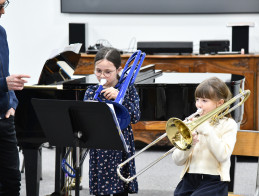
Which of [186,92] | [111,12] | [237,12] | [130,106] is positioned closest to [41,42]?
[111,12]

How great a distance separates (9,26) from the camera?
7441mm

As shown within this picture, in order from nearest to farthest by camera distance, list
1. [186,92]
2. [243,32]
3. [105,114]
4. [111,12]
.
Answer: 1. [105,114]
2. [186,92]
3. [243,32]
4. [111,12]

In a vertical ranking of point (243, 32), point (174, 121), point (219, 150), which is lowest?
point (219, 150)

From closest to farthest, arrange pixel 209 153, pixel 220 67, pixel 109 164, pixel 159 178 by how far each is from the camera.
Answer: pixel 209 153, pixel 109 164, pixel 159 178, pixel 220 67

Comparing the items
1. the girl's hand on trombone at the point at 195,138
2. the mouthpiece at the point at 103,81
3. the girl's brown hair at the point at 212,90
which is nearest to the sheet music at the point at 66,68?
the mouthpiece at the point at 103,81

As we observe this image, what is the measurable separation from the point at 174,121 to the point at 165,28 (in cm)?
488

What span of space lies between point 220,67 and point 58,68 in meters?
2.59

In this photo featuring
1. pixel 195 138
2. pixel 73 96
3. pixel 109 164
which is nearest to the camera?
pixel 195 138

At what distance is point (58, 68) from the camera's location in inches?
173

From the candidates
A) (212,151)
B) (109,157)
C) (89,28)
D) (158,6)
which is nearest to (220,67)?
(158,6)

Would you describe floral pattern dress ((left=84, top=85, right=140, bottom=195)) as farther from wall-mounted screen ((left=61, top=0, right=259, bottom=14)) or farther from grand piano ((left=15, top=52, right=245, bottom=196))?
wall-mounted screen ((left=61, top=0, right=259, bottom=14))

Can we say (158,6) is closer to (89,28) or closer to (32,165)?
(89,28)

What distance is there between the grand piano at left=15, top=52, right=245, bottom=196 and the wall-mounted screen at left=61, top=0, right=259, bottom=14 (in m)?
2.45

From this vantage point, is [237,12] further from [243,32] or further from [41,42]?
[41,42]
